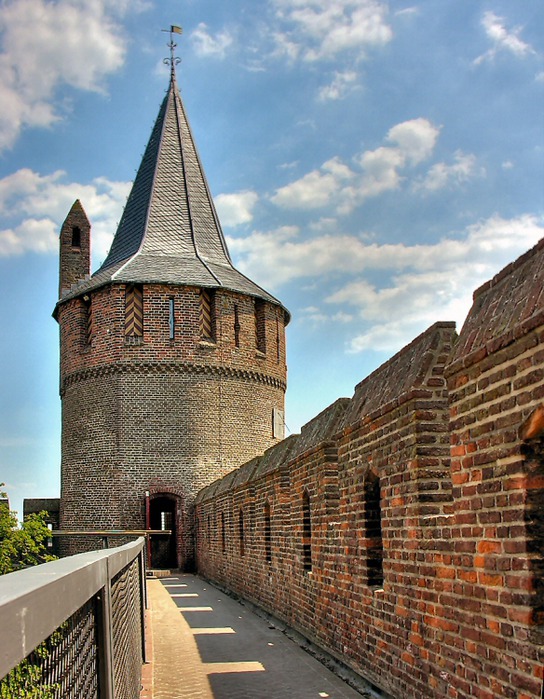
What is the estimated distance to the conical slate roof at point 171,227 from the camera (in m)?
27.4

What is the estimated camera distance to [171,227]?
3020cm

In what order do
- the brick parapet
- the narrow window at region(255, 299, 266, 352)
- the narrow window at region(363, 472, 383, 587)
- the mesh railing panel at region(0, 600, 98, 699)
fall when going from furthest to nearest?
1. the narrow window at region(255, 299, 266, 352)
2. the narrow window at region(363, 472, 383, 587)
3. the brick parapet
4. the mesh railing panel at region(0, 600, 98, 699)

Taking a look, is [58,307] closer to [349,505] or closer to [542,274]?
[349,505]

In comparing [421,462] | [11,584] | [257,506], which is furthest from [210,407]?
[11,584]

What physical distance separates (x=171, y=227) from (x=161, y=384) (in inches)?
269

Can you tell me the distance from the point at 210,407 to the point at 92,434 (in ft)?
12.8

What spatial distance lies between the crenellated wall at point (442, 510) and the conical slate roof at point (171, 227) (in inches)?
737

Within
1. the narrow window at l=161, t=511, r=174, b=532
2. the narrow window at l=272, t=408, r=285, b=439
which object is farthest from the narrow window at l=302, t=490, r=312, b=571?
the narrow window at l=161, t=511, r=174, b=532

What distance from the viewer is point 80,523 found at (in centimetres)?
2627

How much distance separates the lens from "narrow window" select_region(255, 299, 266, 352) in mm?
28484

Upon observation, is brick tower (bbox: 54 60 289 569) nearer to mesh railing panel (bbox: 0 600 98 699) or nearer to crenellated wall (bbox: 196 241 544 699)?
crenellated wall (bbox: 196 241 544 699)

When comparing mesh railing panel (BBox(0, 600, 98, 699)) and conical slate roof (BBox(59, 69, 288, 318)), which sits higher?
conical slate roof (BBox(59, 69, 288, 318))

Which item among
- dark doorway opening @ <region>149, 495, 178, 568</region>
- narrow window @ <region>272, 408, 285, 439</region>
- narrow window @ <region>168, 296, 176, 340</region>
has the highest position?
narrow window @ <region>168, 296, 176, 340</region>

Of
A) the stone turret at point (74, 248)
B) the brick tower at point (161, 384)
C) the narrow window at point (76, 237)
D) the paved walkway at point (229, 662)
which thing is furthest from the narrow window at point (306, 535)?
the narrow window at point (76, 237)
